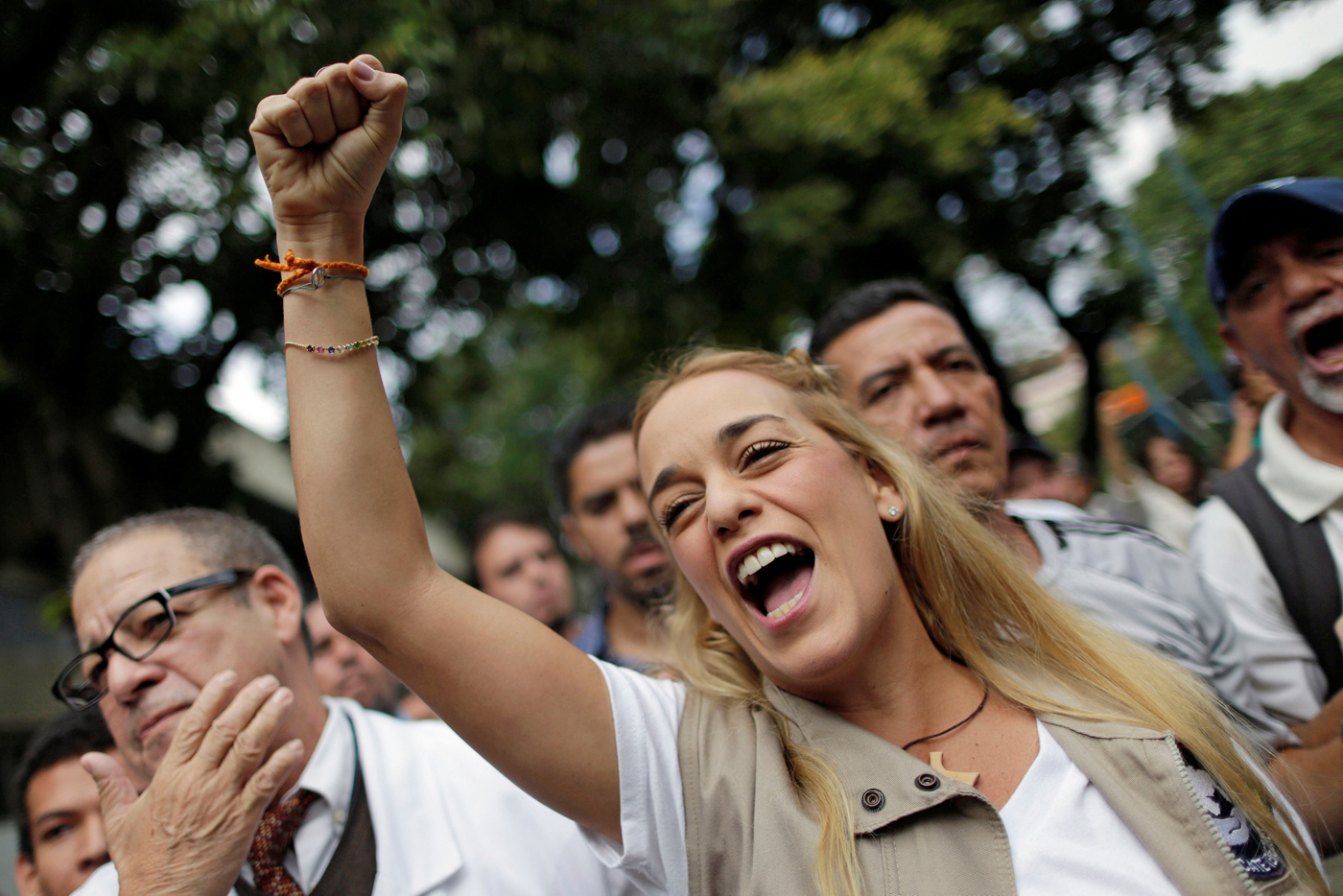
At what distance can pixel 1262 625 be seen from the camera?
228cm

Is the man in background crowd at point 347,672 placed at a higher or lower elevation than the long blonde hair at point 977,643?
lower

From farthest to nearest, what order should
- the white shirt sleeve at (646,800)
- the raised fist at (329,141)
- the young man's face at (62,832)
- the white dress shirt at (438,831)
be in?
the young man's face at (62,832) < the white dress shirt at (438,831) < the white shirt sleeve at (646,800) < the raised fist at (329,141)

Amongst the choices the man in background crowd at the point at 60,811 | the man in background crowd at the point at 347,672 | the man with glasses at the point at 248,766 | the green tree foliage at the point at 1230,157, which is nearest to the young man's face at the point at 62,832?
the man in background crowd at the point at 60,811

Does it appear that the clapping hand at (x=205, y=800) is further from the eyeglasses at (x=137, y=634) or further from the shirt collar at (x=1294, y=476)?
the shirt collar at (x=1294, y=476)

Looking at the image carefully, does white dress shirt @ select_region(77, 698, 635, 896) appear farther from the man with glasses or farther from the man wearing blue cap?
the man wearing blue cap

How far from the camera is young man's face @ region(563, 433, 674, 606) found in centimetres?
349

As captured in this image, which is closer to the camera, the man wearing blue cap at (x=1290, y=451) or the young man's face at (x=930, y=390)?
the man wearing blue cap at (x=1290, y=451)

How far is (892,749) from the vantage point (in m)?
1.64

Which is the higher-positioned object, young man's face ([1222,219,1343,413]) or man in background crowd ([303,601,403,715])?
young man's face ([1222,219,1343,413])

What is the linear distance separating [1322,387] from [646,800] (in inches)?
73.7

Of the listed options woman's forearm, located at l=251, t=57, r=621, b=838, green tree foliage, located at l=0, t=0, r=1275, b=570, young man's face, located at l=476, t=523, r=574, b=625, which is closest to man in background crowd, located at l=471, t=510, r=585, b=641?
young man's face, located at l=476, t=523, r=574, b=625

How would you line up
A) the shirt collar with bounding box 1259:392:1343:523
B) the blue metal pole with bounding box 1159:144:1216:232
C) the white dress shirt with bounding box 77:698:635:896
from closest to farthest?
the white dress shirt with bounding box 77:698:635:896 → the shirt collar with bounding box 1259:392:1343:523 → the blue metal pole with bounding box 1159:144:1216:232

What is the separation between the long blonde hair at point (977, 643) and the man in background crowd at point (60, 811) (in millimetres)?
1797

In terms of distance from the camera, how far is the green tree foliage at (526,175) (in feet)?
14.0
